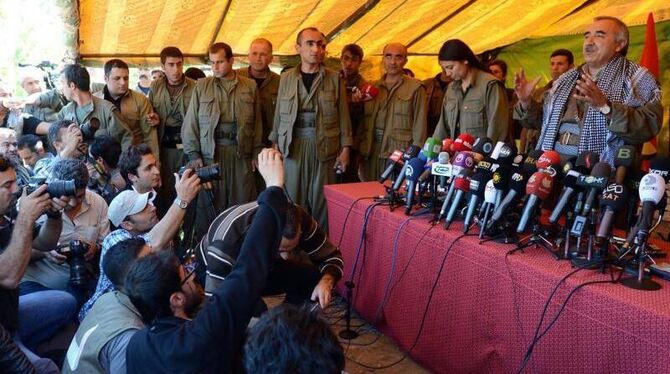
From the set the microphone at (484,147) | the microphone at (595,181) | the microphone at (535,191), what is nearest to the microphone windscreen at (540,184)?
the microphone at (535,191)

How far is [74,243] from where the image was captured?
7.64ft

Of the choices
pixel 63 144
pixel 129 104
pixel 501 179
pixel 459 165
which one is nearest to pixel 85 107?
pixel 129 104

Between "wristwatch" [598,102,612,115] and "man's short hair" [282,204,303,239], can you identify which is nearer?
"man's short hair" [282,204,303,239]

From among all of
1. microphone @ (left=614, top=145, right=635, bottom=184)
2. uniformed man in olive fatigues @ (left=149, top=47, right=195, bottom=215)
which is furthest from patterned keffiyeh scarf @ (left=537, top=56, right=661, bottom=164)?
uniformed man in olive fatigues @ (left=149, top=47, right=195, bottom=215)

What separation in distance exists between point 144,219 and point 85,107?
65.3 inches

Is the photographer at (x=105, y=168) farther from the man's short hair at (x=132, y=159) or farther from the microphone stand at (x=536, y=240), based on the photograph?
the microphone stand at (x=536, y=240)

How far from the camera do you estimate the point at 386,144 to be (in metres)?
4.19

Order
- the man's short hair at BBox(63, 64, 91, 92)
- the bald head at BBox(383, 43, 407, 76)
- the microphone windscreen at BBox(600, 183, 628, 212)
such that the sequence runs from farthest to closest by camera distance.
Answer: the bald head at BBox(383, 43, 407, 76) → the man's short hair at BBox(63, 64, 91, 92) → the microphone windscreen at BBox(600, 183, 628, 212)

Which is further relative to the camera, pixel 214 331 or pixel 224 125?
pixel 224 125

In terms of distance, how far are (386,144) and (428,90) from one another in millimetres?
818

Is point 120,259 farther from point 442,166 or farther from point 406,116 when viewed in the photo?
point 406,116

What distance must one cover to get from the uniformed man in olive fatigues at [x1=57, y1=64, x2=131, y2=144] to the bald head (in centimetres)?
203

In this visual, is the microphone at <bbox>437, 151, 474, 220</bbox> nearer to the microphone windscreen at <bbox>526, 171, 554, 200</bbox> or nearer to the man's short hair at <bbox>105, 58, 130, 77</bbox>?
the microphone windscreen at <bbox>526, 171, 554, 200</bbox>

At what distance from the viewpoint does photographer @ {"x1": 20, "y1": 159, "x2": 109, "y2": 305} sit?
2.36 metres
